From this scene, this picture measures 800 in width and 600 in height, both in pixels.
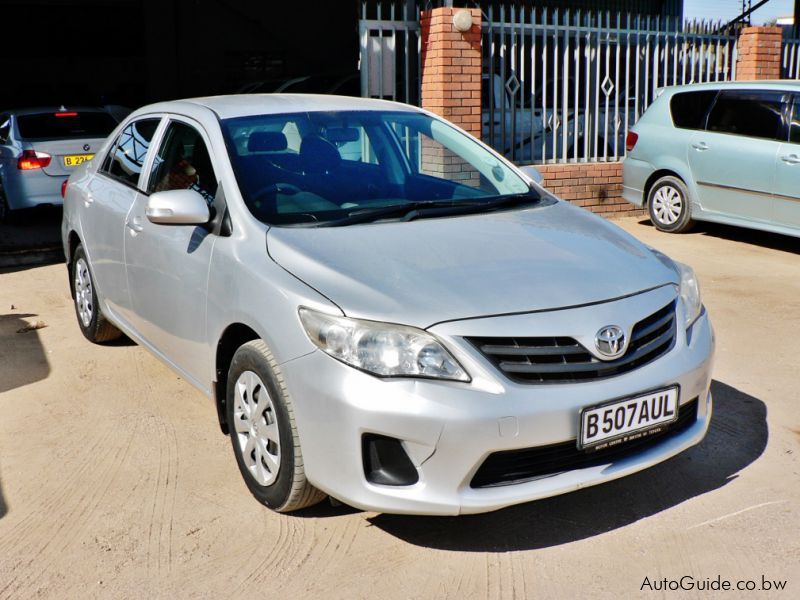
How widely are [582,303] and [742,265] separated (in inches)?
223

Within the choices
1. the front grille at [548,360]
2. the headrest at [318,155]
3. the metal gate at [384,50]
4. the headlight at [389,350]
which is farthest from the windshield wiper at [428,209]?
the metal gate at [384,50]

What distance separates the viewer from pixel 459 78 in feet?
33.0

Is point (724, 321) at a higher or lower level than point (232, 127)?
lower

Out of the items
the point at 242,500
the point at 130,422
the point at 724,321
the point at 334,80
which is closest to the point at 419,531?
the point at 242,500

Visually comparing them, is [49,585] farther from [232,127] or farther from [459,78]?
[459,78]

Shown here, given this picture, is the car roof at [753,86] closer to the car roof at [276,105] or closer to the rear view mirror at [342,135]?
the car roof at [276,105]

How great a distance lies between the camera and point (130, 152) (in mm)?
5227

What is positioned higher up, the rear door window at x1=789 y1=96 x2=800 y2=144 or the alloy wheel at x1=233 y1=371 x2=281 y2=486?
the rear door window at x1=789 y1=96 x2=800 y2=144

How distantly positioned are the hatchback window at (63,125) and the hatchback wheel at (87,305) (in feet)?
16.7

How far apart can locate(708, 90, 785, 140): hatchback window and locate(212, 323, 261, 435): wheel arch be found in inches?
264

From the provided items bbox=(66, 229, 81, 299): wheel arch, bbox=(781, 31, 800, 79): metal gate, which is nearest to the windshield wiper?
bbox=(66, 229, 81, 299): wheel arch

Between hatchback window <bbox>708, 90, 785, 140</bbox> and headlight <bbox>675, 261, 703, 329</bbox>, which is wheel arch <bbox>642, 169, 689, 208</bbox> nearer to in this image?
hatchback window <bbox>708, 90, 785, 140</bbox>

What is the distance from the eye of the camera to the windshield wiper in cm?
387

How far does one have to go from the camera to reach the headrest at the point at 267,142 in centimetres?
418
